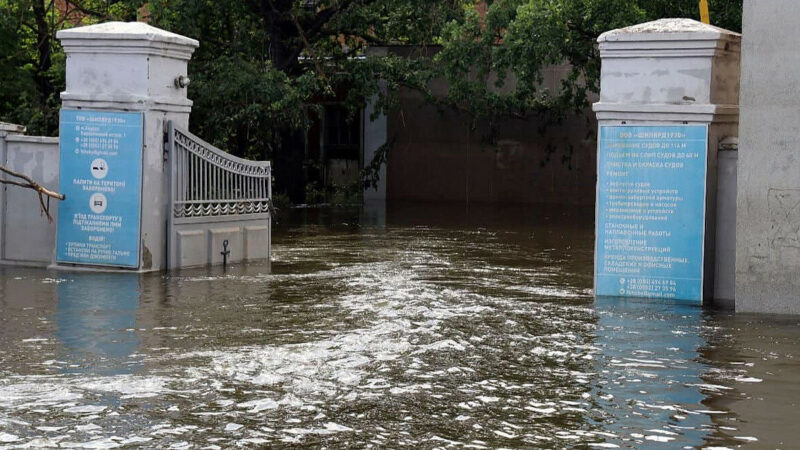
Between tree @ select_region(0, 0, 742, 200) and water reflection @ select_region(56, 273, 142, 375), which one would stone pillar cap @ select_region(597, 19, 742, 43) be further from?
tree @ select_region(0, 0, 742, 200)

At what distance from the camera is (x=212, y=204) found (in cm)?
1647

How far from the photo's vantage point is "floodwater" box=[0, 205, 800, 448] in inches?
301

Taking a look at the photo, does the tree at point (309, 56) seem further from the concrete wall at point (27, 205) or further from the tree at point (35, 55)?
the concrete wall at point (27, 205)

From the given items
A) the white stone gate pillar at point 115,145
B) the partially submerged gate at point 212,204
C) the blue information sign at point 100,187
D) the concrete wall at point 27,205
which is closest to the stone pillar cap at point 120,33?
the white stone gate pillar at point 115,145

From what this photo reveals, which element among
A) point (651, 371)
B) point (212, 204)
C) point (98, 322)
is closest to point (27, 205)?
point (212, 204)

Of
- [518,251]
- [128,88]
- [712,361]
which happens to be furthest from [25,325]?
[518,251]

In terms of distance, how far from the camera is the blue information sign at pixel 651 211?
13.2 metres

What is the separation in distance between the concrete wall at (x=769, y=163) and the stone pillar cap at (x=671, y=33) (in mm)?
618

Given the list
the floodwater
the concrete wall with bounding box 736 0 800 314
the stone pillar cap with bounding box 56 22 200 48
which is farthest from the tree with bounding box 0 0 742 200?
the concrete wall with bounding box 736 0 800 314

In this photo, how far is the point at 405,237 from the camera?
2144 centimetres

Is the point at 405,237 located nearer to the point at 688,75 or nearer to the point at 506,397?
the point at 688,75

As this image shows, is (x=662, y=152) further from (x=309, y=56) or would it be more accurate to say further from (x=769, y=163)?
(x=309, y=56)

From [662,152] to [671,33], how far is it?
47.3 inches

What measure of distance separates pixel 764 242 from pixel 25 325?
22.5ft
